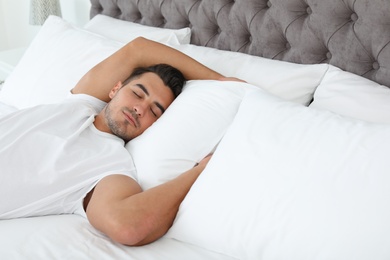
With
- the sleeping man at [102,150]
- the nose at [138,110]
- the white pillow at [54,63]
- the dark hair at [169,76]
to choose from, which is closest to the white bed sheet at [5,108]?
the white pillow at [54,63]

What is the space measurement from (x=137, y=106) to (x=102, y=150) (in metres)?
0.20

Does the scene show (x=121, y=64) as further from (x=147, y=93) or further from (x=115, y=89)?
(x=147, y=93)

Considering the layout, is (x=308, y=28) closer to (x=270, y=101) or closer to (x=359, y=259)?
(x=270, y=101)

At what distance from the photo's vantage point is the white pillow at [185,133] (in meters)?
1.58

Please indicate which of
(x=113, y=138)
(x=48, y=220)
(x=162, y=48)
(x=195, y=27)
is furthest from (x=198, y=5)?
(x=48, y=220)

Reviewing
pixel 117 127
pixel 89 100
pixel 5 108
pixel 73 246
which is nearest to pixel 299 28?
pixel 117 127

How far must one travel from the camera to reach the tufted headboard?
5.22ft

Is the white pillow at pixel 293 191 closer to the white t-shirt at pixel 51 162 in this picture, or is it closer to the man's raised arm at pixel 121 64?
the white t-shirt at pixel 51 162

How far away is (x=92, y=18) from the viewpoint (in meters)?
2.83

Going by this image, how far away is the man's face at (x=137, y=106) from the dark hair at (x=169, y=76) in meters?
0.02

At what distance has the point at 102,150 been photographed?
5.55 feet

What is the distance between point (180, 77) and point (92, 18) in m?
1.18

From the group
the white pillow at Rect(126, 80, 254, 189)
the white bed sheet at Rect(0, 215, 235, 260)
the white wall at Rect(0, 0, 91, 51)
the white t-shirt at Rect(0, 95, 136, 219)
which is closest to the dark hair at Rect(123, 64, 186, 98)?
the white pillow at Rect(126, 80, 254, 189)

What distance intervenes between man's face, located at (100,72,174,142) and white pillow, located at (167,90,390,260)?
0.42m
